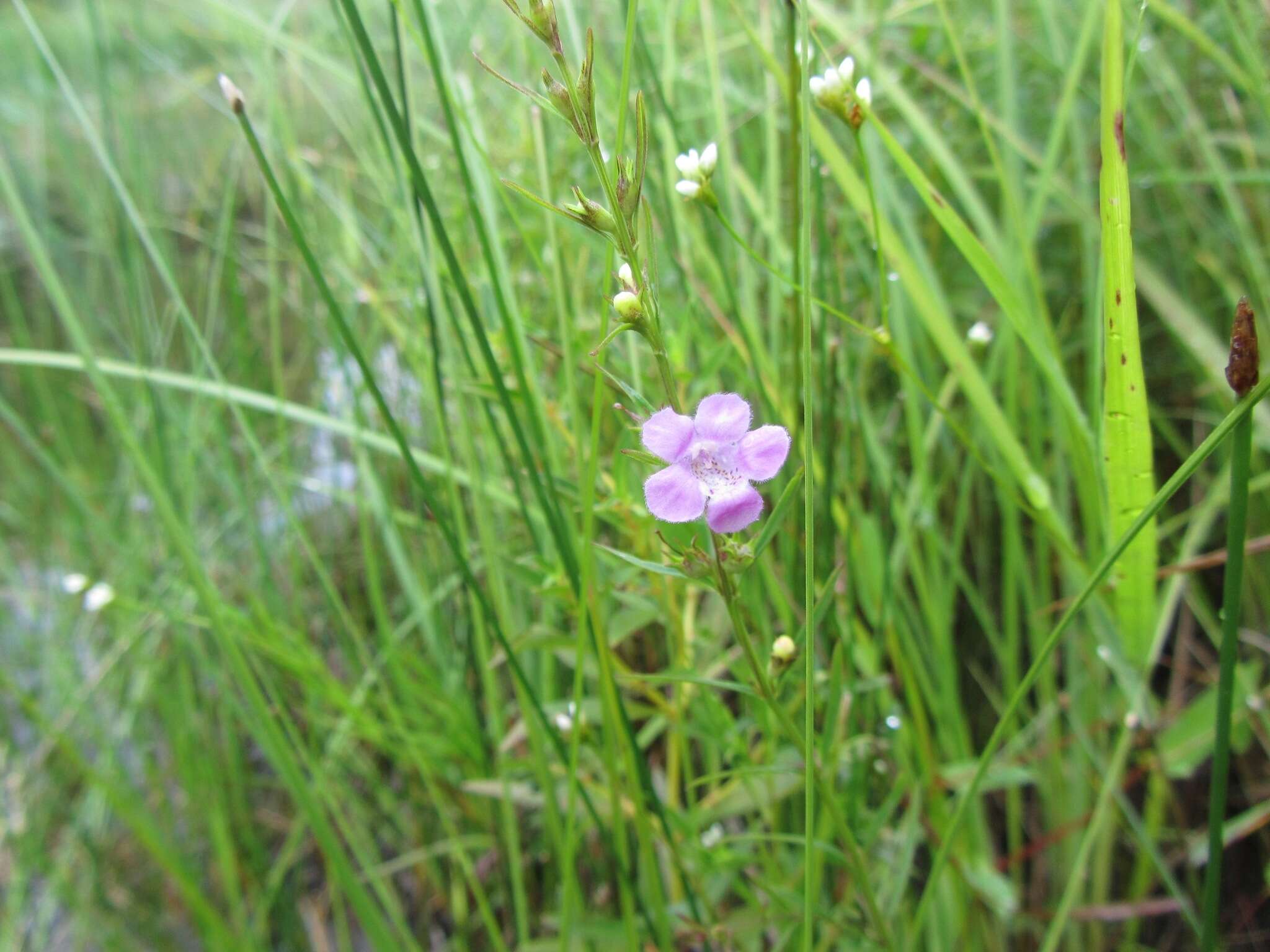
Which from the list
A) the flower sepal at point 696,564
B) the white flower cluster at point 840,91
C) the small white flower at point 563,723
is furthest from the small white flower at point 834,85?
the small white flower at point 563,723

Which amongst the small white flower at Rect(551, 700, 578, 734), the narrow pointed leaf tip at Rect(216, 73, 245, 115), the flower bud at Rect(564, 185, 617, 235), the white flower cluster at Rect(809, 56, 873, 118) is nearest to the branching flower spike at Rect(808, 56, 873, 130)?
the white flower cluster at Rect(809, 56, 873, 118)

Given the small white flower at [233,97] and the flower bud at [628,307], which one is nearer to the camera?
the flower bud at [628,307]

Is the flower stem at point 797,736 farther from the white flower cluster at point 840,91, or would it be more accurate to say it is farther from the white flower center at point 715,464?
the white flower cluster at point 840,91

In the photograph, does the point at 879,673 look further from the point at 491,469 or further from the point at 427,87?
the point at 427,87

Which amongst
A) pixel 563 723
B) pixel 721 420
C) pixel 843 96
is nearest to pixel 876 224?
pixel 843 96

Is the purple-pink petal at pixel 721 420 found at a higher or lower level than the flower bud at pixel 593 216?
lower

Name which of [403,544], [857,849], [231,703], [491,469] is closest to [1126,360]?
[857,849]
